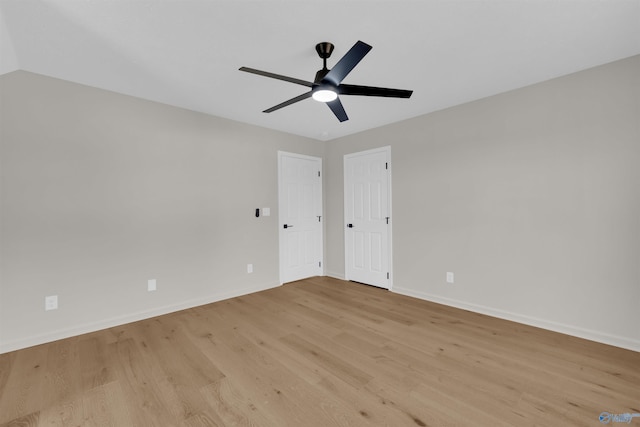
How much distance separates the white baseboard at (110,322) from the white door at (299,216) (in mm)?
862

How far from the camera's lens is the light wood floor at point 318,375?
1687 millimetres

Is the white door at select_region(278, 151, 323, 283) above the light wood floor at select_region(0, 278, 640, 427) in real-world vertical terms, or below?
above

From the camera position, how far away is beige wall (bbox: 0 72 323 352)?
2.51 meters

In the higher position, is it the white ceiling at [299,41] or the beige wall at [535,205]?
the white ceiling at [299,41]

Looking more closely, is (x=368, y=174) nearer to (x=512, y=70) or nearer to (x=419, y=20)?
(x=512, y=70)

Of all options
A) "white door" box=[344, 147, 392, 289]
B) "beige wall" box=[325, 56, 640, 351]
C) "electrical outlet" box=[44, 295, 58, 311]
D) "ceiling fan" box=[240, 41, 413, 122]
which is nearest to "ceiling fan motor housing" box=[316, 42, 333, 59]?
"ceiling fan" box=[240, 41, 413, 122]

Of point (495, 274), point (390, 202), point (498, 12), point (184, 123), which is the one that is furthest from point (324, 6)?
point (495, 274)

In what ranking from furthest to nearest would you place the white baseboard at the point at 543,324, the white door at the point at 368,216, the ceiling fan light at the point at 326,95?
the white door at the point at 368,216 < the white baseboard at the point at 543,324 < the ceiling fan light at the point at 326,95

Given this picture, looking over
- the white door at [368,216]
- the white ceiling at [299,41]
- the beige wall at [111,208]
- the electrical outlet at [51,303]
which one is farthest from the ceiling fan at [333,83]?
the electrical outlet at [51,303]

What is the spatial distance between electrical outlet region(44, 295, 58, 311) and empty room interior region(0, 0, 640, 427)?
0.06 ft

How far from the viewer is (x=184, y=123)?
3.51m

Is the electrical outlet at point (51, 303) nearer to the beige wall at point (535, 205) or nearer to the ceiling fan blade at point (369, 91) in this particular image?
the ceiling fan blade at point (369, 91)

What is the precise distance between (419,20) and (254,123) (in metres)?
2.76

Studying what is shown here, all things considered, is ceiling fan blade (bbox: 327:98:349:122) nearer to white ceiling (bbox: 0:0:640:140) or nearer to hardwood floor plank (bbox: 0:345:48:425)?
white ceiling (bbox: 0:0:640:140)
